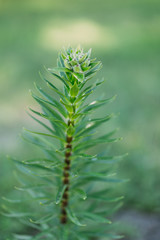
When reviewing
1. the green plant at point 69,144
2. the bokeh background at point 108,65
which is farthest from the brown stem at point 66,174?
the bokeh background at point 108,65

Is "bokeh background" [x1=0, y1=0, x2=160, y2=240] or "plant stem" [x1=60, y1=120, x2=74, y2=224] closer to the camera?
"plant stem" [x1=60, y1=120, x2=74, y2=224]

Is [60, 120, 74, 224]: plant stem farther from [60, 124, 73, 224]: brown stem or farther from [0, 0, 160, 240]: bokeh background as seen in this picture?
[0, 0, 160, 240]: bokeh background

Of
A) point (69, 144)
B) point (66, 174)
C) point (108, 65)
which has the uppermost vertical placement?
point (108, 65)

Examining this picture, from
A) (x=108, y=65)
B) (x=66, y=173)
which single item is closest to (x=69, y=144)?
(x=66, y=173)

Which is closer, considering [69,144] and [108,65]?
[69,144]

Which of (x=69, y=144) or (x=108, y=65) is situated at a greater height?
(x=108, y=65)

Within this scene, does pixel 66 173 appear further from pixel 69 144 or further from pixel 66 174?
pixel 69 144

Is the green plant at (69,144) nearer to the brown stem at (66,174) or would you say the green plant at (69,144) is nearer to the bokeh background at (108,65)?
the brown stem at (66,174)

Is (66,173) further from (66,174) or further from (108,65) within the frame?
(108,65)

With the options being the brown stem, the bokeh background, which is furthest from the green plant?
the bokeh background

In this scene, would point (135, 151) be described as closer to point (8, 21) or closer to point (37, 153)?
point (37, 153)
